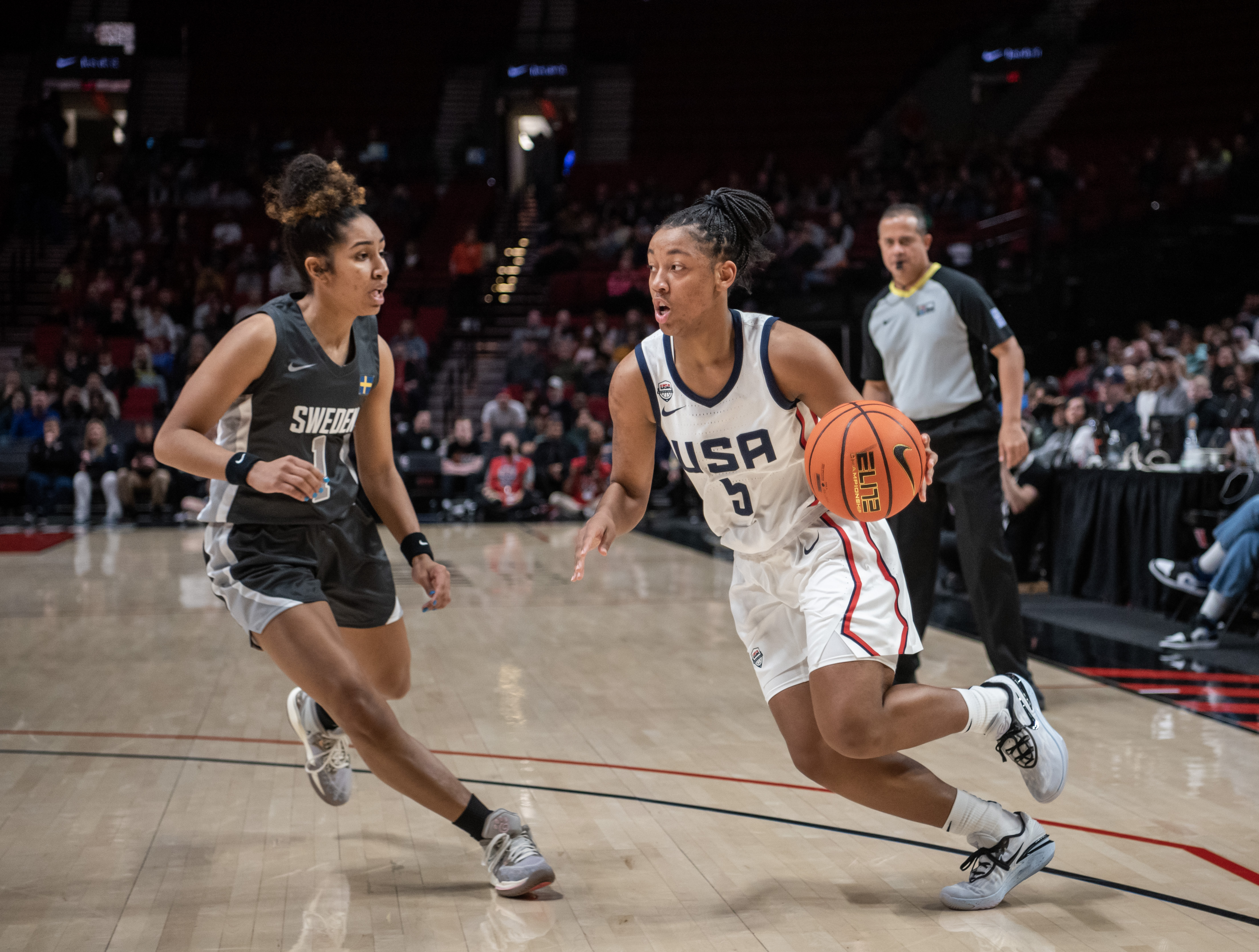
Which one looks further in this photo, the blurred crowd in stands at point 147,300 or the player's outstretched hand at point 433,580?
the blurred crowd in stands at point 147,300

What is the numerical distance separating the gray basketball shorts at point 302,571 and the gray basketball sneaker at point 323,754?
1.13 ft

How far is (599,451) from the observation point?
13703mm

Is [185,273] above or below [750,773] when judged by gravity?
above

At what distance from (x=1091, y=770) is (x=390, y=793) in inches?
86.1

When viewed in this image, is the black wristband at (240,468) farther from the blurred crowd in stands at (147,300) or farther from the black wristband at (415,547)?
the blurred crowd in stands at (147,300)

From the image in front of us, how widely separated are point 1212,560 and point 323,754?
4500 mm

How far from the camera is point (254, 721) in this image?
467cm

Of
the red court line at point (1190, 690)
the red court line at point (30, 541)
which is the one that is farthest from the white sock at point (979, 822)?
the red court line at point (30, 541)

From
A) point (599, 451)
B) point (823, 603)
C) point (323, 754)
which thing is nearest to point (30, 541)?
point (599, 451)

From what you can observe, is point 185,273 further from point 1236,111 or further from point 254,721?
point 1236,111

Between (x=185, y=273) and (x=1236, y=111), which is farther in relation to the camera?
(x=1236, y=111)

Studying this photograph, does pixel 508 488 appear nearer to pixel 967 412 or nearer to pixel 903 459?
pixel 967 412

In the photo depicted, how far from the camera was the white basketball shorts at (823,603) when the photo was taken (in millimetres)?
2695

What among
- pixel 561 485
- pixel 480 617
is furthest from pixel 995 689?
pixel 561 485
